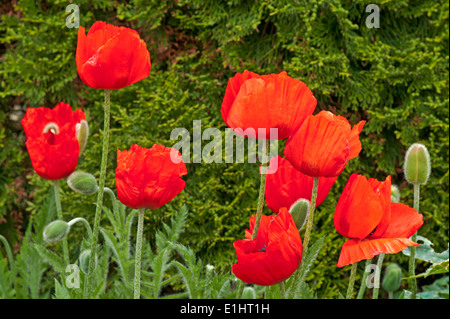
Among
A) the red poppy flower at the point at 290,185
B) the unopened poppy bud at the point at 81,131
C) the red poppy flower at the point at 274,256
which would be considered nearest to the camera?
the red poppy flower at the point at 274,256

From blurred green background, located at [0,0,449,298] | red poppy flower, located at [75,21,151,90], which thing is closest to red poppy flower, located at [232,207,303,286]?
red poppy flower, located at [75,21,151,90]

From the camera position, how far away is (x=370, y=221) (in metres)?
0.56

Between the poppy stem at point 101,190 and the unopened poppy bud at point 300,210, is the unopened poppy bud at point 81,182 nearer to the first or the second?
the poppy stem at point 101,190

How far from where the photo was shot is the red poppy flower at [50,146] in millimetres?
856

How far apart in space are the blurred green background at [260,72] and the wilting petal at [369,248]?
107cm

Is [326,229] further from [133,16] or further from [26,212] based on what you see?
[26,212]

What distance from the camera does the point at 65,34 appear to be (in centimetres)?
193

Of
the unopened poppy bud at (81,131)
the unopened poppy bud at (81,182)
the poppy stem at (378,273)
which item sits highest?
the unopened poppy bud at (81,131)

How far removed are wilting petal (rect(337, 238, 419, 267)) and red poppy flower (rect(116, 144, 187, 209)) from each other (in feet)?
0.76

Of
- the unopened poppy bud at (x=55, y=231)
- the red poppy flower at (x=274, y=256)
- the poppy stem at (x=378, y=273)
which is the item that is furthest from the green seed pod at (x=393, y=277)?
the unopened poppy bud at (x=55, y=231)

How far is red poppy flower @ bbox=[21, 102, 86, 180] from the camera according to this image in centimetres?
86
